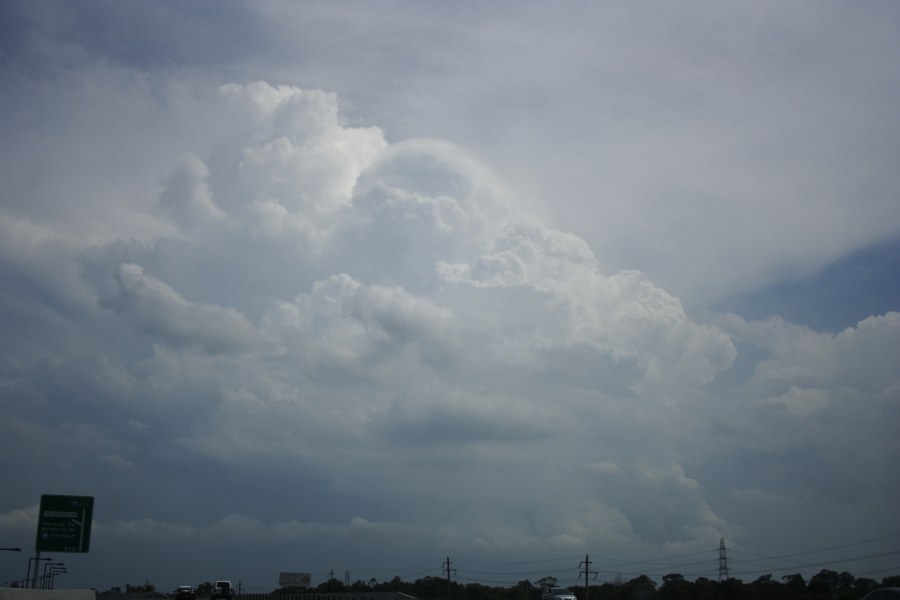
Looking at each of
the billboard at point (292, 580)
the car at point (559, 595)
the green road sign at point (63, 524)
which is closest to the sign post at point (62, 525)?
the green road sign at point (63, 524)

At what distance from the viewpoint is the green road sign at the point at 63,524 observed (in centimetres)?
5432

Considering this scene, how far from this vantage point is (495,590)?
153 meters

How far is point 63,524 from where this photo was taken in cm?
5484

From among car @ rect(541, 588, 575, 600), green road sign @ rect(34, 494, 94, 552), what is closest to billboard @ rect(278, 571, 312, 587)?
car @ rect(541, 588, 575, 600)

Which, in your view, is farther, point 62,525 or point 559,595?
point 559,595

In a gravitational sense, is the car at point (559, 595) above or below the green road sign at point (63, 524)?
below

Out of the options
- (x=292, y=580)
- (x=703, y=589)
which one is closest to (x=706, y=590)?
(x=703, y=589)

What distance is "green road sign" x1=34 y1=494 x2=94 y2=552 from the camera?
54.3m

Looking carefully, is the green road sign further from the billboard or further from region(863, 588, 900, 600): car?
the billboard

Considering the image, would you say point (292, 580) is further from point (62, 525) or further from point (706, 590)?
point (62, 525)

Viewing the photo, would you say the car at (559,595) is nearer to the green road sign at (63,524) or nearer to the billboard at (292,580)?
the green road sign at (63,524)

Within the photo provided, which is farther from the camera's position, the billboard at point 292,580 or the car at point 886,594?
the billboard at point 292,580

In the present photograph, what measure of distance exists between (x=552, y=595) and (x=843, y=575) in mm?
54191

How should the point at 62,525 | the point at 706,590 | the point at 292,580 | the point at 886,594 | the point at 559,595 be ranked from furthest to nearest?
the point at 292,580 < the point at 706,590 < the point at 559,595 < the point at 62,525 < the point at 886,594
